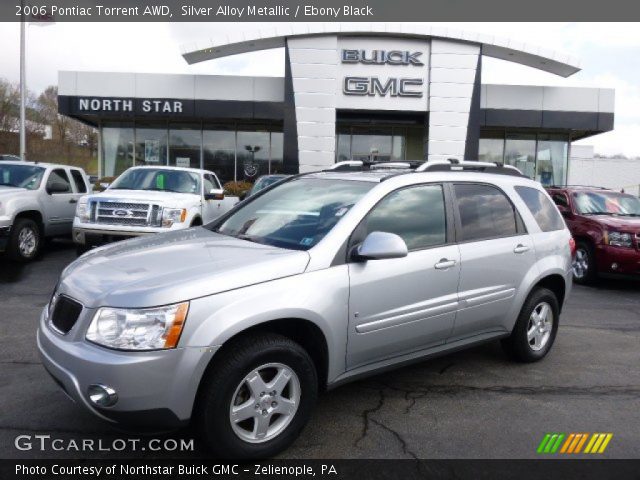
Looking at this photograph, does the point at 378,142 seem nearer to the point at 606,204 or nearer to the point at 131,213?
the point at 606,204

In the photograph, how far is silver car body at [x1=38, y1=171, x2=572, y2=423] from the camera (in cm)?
283

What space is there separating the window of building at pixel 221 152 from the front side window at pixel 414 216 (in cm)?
2016

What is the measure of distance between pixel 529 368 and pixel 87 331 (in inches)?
151

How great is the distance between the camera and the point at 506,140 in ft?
80.6

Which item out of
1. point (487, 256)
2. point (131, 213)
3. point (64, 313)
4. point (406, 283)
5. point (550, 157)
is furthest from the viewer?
point (550, 157)

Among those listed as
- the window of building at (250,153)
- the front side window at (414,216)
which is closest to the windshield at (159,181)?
the front side window at (414,216)

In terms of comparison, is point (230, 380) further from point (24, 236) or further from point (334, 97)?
point (334, 97)

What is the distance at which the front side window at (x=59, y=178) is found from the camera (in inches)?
411

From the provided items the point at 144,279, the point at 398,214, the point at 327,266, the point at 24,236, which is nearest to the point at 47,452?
the point at 144,279

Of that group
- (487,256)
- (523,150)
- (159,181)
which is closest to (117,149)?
(159,181)

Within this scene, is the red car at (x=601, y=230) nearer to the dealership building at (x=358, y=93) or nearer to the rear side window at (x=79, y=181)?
the rear side window at (x=79, y=181)

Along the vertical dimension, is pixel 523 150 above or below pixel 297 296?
above

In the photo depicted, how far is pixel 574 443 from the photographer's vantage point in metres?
3.56

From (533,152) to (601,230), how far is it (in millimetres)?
16788
